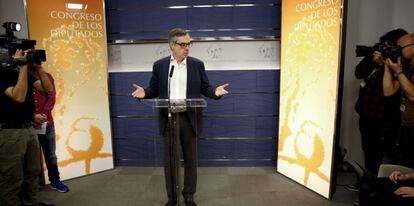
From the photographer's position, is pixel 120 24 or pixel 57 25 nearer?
pixel 57 25

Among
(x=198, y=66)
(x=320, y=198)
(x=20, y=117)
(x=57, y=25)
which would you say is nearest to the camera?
(x=20, y=117)

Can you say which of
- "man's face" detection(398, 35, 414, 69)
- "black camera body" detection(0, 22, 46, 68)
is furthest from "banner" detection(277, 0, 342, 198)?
"black camera body" detection(0, 22, 46, 68)

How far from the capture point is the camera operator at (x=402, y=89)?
8.20 feet

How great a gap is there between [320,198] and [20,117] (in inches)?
115

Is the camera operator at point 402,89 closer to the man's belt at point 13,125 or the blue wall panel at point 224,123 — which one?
the blue wall panel at point 224,123

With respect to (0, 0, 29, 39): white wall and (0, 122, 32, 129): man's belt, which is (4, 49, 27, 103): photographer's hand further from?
(0, 0, 29, 39): white wall

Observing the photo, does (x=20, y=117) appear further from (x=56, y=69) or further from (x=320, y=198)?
(x=320, y=198)

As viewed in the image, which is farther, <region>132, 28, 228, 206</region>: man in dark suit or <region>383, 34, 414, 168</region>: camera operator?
<region>132, 28, 228, 206</region>: man in dark suit

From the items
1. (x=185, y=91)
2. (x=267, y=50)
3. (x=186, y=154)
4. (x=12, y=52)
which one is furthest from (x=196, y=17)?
(x=12, y=52)

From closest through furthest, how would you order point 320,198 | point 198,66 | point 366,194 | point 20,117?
point 366,194 → point 20,117 → point 198,66 → point 320,198

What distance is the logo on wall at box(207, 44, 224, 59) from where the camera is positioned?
12.4ft

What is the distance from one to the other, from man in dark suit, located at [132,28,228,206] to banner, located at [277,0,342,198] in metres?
1.08

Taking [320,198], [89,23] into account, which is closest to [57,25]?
[89,23]

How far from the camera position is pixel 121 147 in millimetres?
4020
